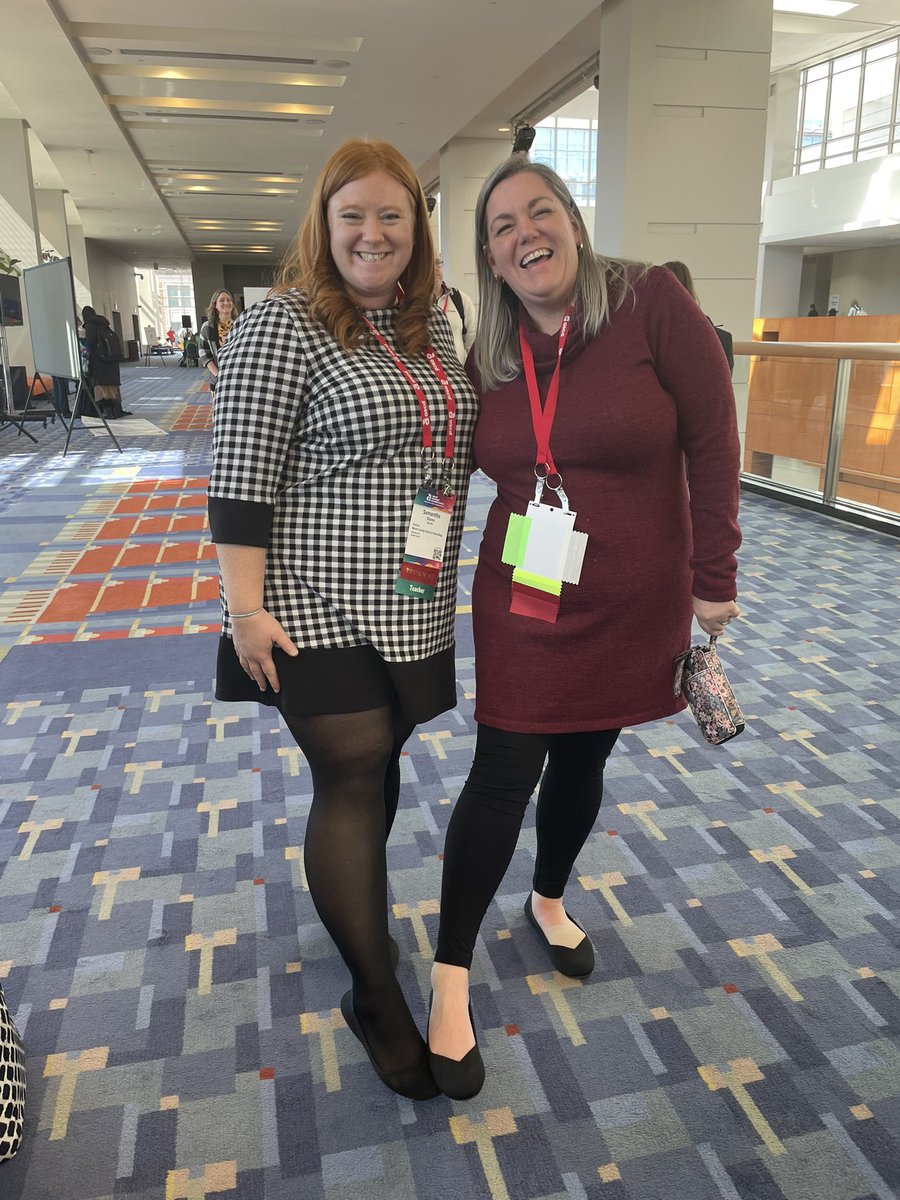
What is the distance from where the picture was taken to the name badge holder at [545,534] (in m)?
1.34

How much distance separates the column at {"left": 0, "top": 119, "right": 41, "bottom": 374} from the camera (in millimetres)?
12891

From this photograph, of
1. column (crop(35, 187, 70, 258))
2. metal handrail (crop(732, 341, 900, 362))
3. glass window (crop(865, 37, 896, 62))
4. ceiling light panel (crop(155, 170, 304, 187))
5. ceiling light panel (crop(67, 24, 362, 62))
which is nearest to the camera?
metal handrail (crop(732, 341, 900, 362))

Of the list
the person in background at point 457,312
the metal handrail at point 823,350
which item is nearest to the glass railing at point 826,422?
the metal handrail at point 823,350

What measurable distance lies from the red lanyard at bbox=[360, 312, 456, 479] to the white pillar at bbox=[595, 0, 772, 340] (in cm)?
614

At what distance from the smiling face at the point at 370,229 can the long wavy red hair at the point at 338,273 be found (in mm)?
16

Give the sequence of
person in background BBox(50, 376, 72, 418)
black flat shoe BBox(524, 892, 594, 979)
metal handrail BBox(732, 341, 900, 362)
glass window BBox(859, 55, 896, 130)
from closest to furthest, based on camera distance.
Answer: black flat shoe BBox(524, 892, 594, 979) < metal handrail BBox(732, 341, 900, 362) < person in background BBox(50, 376, 72, 418) < glass window BBox(859, 55, 896, 130)

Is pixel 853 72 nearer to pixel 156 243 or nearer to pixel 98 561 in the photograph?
pixel 156 243

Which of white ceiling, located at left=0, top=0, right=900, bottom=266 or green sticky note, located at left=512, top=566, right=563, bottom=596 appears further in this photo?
white ceiling, located at left=0, top=0, right=900, bottom=266

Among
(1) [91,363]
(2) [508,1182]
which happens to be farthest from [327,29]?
(2) [508,1182]

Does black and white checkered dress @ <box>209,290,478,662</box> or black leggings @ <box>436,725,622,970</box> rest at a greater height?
black and white checkered dress @ <box>209,290,478,662</box>

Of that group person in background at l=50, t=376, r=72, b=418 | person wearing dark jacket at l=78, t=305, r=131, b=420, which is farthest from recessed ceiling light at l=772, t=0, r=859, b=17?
person in background at l=50, t=376, r=72, b=418

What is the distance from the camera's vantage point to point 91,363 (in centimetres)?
1072

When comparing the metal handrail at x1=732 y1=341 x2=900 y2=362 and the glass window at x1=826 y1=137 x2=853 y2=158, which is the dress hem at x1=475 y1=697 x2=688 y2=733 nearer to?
the metal handrail at x1=732 y1=341 x2=900 y2=362

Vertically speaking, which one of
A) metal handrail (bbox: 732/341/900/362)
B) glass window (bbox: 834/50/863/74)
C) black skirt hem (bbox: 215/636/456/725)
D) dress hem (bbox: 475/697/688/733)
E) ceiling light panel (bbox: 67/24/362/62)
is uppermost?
glass window (bbox: 834/50/863/74)
